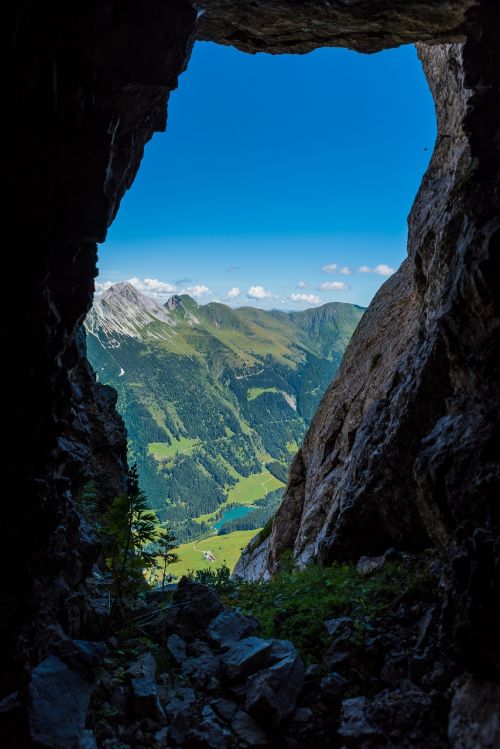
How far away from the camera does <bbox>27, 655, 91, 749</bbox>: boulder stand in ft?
25.3

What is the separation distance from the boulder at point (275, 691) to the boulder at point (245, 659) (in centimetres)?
44

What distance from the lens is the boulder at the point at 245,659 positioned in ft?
34.1

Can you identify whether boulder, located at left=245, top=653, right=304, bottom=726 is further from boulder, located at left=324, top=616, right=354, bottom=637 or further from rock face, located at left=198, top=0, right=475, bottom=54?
rock face, located at left=198, top=0, right=475, bottom=54

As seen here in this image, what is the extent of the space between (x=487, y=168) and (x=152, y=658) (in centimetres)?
1511

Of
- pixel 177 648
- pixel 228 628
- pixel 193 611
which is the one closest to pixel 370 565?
pixel 228 628

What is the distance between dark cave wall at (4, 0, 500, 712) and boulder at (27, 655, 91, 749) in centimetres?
81

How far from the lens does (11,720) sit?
25.8 feet

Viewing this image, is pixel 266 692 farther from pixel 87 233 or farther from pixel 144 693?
pixel 87 233

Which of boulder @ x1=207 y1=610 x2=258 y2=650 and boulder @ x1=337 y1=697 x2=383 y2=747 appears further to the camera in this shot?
boulder @ x1=207 y1=610 x2=258 y2=650

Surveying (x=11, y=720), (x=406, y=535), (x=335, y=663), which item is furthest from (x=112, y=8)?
(x=406, y=535)

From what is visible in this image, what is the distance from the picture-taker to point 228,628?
12836 millimetres

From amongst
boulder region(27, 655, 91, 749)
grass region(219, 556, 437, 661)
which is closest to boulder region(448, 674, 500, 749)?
grass region(219, 556, 437, 661)

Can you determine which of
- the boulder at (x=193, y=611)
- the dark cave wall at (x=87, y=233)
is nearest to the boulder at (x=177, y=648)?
the boulder at (x=193, y=611)

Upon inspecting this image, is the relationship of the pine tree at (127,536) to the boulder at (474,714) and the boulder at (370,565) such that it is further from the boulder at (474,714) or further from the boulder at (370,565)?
the boulder at (474,714)
